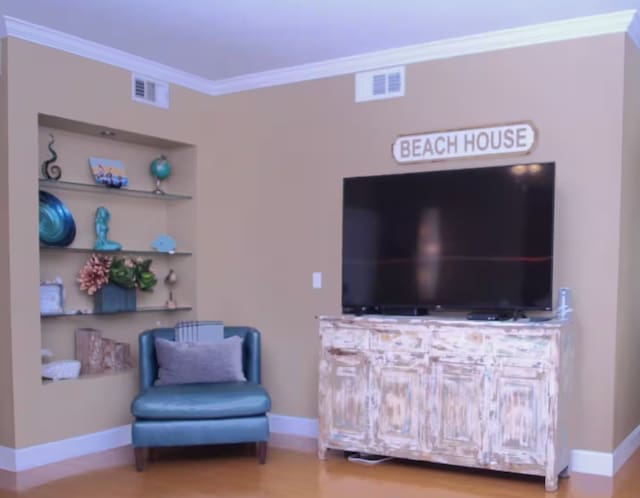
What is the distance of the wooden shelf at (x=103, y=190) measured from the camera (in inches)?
179

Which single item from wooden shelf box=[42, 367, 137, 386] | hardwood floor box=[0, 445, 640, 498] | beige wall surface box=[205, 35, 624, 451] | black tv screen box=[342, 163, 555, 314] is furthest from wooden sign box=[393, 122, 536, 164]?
wooden shelf box=[42, 367, 137, 386]

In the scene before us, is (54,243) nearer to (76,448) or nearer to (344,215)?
(76,448)

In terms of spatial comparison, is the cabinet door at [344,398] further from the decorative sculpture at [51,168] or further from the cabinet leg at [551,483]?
the decorative sculpture at [51,168]

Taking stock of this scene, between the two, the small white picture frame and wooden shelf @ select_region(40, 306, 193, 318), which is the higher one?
the small white picture frame

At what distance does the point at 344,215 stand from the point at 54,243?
1941mm

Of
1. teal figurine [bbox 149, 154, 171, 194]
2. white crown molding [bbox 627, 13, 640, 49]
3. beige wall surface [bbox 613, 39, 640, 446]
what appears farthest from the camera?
teal figurine [bbox 149, 154, 171, 194]

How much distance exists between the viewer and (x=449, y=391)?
12.9ft

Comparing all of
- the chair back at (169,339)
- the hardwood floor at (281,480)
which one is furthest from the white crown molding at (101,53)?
the hardwood floor at (281,480)

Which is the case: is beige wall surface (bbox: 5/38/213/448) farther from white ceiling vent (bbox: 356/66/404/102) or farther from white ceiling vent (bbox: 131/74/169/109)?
white ceiling vent (bbox: 356/66/404/102)

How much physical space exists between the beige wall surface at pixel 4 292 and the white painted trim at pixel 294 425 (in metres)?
1.82

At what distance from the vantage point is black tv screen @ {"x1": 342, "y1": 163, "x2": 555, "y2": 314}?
3.96m

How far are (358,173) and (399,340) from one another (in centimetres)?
132

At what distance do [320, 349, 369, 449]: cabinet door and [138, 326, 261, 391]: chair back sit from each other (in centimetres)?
58

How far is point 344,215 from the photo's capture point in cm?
456
